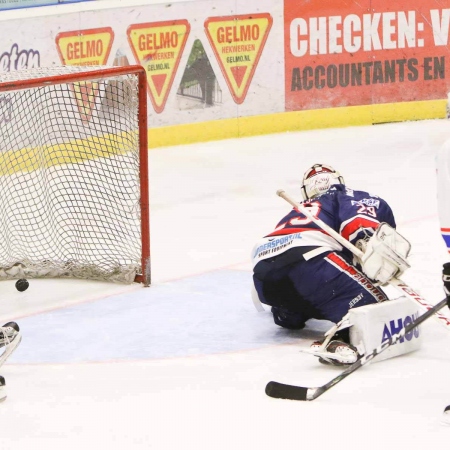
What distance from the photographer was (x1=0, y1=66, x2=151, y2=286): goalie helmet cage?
19.1 feet

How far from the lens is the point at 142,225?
5.83 m

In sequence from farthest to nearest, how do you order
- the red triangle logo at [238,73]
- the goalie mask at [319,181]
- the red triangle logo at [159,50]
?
the red triangle logo at [238,73] → the red triangle logo at [159,50] → the goalie mask at [319,181]

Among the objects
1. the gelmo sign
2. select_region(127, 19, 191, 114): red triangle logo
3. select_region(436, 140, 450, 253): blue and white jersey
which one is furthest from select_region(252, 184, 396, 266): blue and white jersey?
the gelmo sign

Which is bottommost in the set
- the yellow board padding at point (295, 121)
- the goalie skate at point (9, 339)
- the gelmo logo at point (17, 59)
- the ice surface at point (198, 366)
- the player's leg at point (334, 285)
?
the ice surface at point (198, 366)

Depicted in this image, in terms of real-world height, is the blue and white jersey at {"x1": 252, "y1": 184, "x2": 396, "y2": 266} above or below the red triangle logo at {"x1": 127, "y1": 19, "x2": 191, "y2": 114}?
below

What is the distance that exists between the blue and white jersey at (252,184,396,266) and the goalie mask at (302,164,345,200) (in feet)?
0.49

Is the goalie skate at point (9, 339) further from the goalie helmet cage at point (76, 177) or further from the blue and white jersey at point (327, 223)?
the goalie helmet cage at point (76, 177)

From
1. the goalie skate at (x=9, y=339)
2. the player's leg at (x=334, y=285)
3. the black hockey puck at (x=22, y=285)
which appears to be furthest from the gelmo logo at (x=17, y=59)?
the player's leg at (x=334, y=285)

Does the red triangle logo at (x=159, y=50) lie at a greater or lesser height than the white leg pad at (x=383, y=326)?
greater

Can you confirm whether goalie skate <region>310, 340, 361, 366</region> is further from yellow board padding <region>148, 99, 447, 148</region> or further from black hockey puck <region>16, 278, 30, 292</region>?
yellow board padding <region>148, 99, 447, 148</region>

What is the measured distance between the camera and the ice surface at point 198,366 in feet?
12.1

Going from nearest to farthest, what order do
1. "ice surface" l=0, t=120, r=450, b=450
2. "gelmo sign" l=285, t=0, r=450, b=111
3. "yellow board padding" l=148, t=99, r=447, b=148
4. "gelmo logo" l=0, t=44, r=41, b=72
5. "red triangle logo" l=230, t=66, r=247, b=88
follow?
"ice surface" l=0, t=120, r=450, b=450 → "gelmo logo" l=0, t=44, r=41, b=72 → "yellow board padding" l=148, t=99, r=447, b=148 → "red triangle logo" l=230, t=66, r=247, b=88 → "gelmo sign" l=285, t=0, r=450, b=111

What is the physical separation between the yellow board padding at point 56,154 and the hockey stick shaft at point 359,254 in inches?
80.1

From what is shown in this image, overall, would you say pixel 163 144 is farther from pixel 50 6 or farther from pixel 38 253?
pixel 38 253
